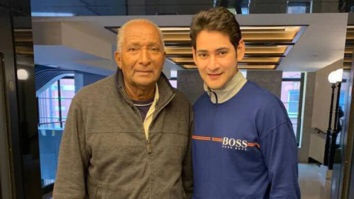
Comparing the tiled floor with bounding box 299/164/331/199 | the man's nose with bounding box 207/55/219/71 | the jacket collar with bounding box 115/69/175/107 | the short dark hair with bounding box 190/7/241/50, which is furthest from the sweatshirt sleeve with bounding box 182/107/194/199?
the tiled floor with bounding box 299/164/331/199

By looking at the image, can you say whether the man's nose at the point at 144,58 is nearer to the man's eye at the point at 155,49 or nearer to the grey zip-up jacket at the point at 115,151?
the man's eye at the point at 155,49

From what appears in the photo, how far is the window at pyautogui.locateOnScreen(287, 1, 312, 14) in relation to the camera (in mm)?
2113

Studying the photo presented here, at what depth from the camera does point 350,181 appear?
2.26 metres


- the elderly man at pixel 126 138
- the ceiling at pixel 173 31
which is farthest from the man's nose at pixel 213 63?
the ceiling at pixel 173 31

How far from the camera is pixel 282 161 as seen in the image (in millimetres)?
853

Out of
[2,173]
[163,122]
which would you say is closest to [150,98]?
[163,122]

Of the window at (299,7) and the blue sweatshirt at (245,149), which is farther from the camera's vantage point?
the window at (299,7)

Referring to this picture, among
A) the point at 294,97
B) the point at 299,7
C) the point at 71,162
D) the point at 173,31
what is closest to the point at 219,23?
the point at 71,162

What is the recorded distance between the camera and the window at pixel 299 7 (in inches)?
83.2

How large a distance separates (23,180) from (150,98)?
2.08m

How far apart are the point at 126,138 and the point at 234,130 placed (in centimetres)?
49

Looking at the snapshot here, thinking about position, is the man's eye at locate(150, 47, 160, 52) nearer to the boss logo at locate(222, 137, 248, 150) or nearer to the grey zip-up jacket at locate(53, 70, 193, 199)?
the grey zip-up jacket at locate(53, 70, 193, 199)

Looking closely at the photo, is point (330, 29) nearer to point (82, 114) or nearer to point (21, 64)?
point (82, 114)

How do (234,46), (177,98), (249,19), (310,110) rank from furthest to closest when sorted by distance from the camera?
(310,110) < (249,19) < (177,98) < (234,46)
